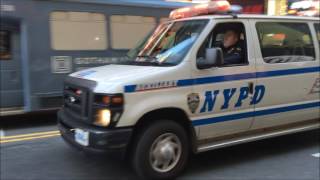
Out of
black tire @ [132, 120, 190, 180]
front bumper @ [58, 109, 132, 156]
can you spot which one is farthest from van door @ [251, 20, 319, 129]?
front bumper @ [58, 109, 132, 156]

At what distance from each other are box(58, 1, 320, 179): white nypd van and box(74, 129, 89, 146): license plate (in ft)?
0.04

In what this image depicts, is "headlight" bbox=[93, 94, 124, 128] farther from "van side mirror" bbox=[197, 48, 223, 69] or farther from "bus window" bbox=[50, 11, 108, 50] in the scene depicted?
"bus window" bbox=[50, 11, 108, 50]

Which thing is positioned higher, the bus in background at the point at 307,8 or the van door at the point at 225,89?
the bus in background at the point at 307,8

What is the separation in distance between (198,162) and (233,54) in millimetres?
1479

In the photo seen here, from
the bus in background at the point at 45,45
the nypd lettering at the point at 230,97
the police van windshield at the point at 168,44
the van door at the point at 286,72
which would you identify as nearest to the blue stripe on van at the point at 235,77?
the van door at the point at 286,72

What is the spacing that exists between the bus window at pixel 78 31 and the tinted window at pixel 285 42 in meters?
3.97

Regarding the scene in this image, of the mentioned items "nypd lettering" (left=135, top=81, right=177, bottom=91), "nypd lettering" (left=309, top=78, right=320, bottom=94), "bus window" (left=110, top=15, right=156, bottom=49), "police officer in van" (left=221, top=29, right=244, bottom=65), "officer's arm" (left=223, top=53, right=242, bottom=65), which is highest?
"bus window" (left=110, top=15, right=156, bottom=49)

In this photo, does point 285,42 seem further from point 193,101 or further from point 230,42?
point 193,101

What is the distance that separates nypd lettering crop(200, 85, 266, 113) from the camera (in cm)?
545

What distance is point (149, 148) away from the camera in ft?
16.6

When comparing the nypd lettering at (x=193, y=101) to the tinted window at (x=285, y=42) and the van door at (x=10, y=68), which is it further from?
the van door at (x=10, y=68)

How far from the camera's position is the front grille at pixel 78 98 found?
5.03 meters

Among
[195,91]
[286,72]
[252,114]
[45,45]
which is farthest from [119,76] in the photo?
[45,45]

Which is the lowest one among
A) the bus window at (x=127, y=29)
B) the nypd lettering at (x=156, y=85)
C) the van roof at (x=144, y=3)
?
the nypd lettering at (x=156, y=85)
